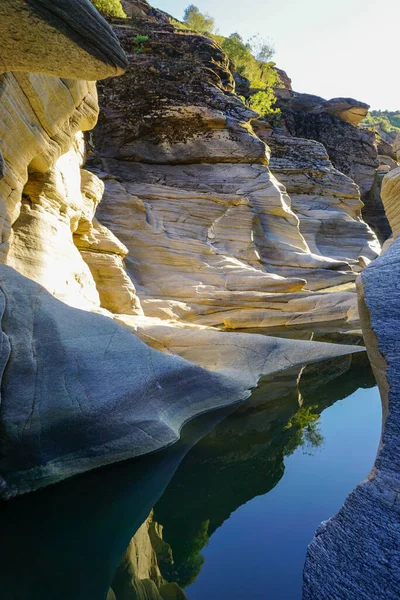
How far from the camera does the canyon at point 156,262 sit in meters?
3.59

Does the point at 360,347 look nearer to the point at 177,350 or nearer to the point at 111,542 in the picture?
the point at 177,350

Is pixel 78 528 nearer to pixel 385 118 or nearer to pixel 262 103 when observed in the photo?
pixel 262 103

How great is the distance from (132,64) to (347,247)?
1369 cm

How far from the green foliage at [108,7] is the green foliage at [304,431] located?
21.1 m

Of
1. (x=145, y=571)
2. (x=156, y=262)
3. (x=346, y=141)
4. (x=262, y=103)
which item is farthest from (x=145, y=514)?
(x=346, y=141)

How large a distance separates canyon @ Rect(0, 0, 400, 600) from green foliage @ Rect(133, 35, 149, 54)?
7.1 inches

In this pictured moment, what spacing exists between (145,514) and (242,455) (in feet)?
5.94

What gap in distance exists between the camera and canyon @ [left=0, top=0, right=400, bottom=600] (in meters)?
3.59

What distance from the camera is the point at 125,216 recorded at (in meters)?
17.0

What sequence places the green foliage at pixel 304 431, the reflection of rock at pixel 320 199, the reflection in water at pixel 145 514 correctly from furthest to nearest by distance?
the reflection of rock at pixel 320 199 → the green foliage at pixel 304 431 → the reflection in water at pixel 145 514

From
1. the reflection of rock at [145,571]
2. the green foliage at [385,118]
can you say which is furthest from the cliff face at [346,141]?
the green foliage at [385,118]

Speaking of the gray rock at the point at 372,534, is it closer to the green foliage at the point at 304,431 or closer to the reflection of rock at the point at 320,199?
the green foliage at the point at 304,431

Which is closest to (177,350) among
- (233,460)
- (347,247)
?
(233,460)

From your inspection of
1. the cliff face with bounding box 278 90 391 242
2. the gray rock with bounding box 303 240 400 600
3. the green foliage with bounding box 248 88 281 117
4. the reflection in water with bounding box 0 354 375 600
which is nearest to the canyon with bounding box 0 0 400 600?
the gray rock with bounding box 303 240 400 600
